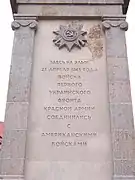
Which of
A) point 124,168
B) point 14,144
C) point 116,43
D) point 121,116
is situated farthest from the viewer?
point 116,43

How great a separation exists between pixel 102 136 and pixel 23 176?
91.1 inches

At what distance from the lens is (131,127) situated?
8.95 meters

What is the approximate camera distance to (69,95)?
31.2 ft

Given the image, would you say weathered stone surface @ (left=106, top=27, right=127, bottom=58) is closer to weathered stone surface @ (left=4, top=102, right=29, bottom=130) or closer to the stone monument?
the stone monument

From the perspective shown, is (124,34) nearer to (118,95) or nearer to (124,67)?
(124,67)

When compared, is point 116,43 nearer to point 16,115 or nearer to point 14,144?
point 16,115

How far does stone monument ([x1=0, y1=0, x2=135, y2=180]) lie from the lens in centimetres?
854

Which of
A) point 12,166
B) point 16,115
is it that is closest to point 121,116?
point 16,115

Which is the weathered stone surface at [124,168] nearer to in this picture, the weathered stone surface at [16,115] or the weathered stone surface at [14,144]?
the weathered stone surface at [14,144]

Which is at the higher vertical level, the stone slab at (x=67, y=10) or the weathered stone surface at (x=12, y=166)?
the stone slab at (x=67, y=10)

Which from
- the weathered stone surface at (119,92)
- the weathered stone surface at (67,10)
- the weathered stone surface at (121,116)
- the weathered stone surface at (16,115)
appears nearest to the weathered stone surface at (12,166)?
the weathered stone surface at (16,115)

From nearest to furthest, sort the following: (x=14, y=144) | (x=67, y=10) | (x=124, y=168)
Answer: (x=124, y=168) → (x=14, y=144) → (x=67, y=10)

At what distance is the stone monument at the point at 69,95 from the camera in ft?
28.0

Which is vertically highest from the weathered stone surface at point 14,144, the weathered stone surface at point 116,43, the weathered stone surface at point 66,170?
the weathered stone surface at point 116,43
